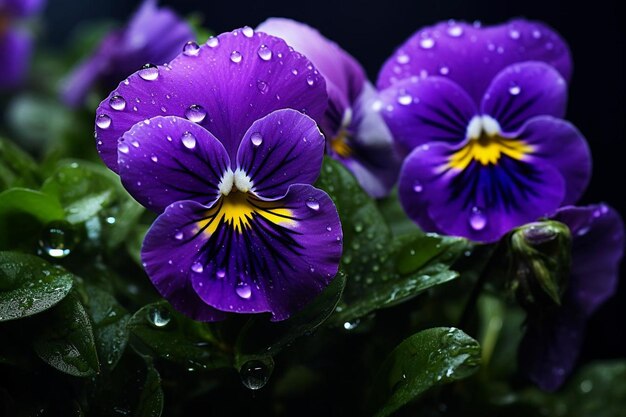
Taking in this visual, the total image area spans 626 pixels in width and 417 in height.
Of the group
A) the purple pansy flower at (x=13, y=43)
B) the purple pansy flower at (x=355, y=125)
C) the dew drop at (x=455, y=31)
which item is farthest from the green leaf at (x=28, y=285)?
the purple pansy flower at (x=13, y=43)

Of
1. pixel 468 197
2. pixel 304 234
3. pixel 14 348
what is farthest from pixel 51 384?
pixel 468 197

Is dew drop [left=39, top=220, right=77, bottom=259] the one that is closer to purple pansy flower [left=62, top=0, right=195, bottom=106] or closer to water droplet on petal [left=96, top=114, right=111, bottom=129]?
water droplet on petal [left=96, top=114, right=111, bottom=129]

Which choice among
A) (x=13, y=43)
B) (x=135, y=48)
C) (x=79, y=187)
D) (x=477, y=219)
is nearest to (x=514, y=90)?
(x=477, y=219)

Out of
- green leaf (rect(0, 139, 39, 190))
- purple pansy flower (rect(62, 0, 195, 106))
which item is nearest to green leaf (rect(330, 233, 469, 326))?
green leaf (rect(0, 139, 39, 190))

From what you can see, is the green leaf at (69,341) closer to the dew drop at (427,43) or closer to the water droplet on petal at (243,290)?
the water droplet on petal at (243,290)

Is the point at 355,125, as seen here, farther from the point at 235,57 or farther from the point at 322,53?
the point at 235,57
